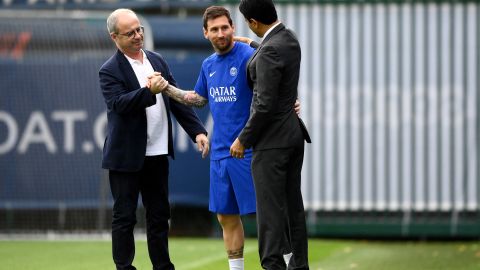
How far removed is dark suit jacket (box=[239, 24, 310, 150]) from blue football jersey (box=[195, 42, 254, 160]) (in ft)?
1.29

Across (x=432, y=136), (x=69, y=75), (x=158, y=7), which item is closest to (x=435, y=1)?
(x=432, y=136)

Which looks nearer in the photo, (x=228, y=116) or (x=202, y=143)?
(x=228, y=116)

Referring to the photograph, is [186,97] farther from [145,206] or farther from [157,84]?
[145,206]

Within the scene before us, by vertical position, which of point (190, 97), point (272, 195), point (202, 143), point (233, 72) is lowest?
point (272, 195)

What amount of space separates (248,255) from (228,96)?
11.5ft

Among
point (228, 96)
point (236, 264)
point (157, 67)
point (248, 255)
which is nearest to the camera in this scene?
point (228, 96)

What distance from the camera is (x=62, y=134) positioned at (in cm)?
1377

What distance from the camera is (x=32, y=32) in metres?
14.0

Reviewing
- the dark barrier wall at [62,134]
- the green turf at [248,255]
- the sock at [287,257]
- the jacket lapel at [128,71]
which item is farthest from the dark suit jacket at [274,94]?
the dark barrier wall at [62,134]

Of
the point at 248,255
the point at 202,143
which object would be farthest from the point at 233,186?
the point at 248,255

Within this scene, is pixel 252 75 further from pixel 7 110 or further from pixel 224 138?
pixel 7 110

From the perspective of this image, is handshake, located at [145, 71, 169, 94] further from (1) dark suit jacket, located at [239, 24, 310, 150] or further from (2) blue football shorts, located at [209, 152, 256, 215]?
(1) dark suit jacket, located at [239, 24, 310, 150]

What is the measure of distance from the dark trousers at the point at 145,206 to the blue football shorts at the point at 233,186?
18.8 inches

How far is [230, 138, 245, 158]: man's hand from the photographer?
7145 millimetres
